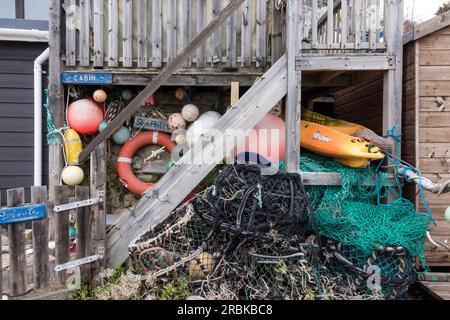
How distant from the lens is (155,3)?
14.0 ft

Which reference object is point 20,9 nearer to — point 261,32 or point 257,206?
point 261,32

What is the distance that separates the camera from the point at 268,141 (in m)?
3.83

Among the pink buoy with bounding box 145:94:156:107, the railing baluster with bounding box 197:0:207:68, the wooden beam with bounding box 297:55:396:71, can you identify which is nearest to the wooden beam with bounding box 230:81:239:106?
the wooden beam with bounding box 297:55:396:71

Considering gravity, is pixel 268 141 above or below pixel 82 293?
above

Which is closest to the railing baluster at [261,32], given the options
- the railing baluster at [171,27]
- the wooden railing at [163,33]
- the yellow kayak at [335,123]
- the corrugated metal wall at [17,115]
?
the wooden railing at [163,33]

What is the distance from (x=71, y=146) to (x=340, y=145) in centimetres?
336

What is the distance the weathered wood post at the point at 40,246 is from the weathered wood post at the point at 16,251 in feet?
0.28

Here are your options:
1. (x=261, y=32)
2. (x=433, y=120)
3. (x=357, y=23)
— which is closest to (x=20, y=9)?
(x=261, y=32)

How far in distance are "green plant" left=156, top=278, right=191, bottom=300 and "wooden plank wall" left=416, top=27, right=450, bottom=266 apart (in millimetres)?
2542

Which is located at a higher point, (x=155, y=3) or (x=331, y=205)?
(x=155, y=3)

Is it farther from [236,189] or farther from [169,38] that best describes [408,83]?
[169,38]

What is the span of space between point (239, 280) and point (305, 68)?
2.25 meters

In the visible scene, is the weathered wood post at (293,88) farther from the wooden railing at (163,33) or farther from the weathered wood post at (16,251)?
the weathered wood post at (16,251)
